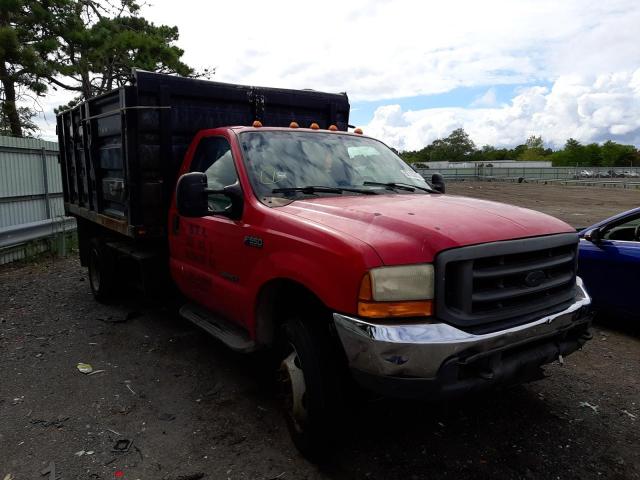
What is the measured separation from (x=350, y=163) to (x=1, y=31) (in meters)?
16.3

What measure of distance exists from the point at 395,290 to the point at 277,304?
3.68 feet

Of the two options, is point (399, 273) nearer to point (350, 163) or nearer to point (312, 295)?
point (312, 295)

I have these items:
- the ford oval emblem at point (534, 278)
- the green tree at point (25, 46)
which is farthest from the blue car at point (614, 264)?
the green tree at point (25, 46)

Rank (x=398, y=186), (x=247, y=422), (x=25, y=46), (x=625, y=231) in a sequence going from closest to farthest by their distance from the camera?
1. (x=247, y=422)
2. (x=398, y=186)
3. (x=625, y=231)
4. (x=25, y=46)

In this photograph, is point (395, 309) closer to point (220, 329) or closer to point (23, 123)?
point (220, 329)

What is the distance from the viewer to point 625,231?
5.16 metres

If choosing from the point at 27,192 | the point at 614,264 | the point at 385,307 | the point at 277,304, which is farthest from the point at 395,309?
the point at 27,192

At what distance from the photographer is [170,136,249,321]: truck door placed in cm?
371

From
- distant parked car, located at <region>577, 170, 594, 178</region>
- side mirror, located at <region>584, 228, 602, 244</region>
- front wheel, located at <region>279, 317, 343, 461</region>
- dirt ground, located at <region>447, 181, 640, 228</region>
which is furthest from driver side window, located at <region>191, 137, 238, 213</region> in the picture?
distant parked car, located at <region>577, 170, 594, 178</region>

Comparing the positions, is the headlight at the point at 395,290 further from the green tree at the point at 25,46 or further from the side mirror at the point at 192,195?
the green tree at the point at 25,46

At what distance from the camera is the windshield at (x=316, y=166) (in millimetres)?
3711

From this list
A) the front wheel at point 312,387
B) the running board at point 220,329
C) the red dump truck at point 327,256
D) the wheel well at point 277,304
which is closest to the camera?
the red dump truck at point 327,256

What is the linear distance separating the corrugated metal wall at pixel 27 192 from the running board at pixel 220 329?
5.86 meters

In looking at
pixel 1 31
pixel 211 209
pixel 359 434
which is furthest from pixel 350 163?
pixel 1 31
